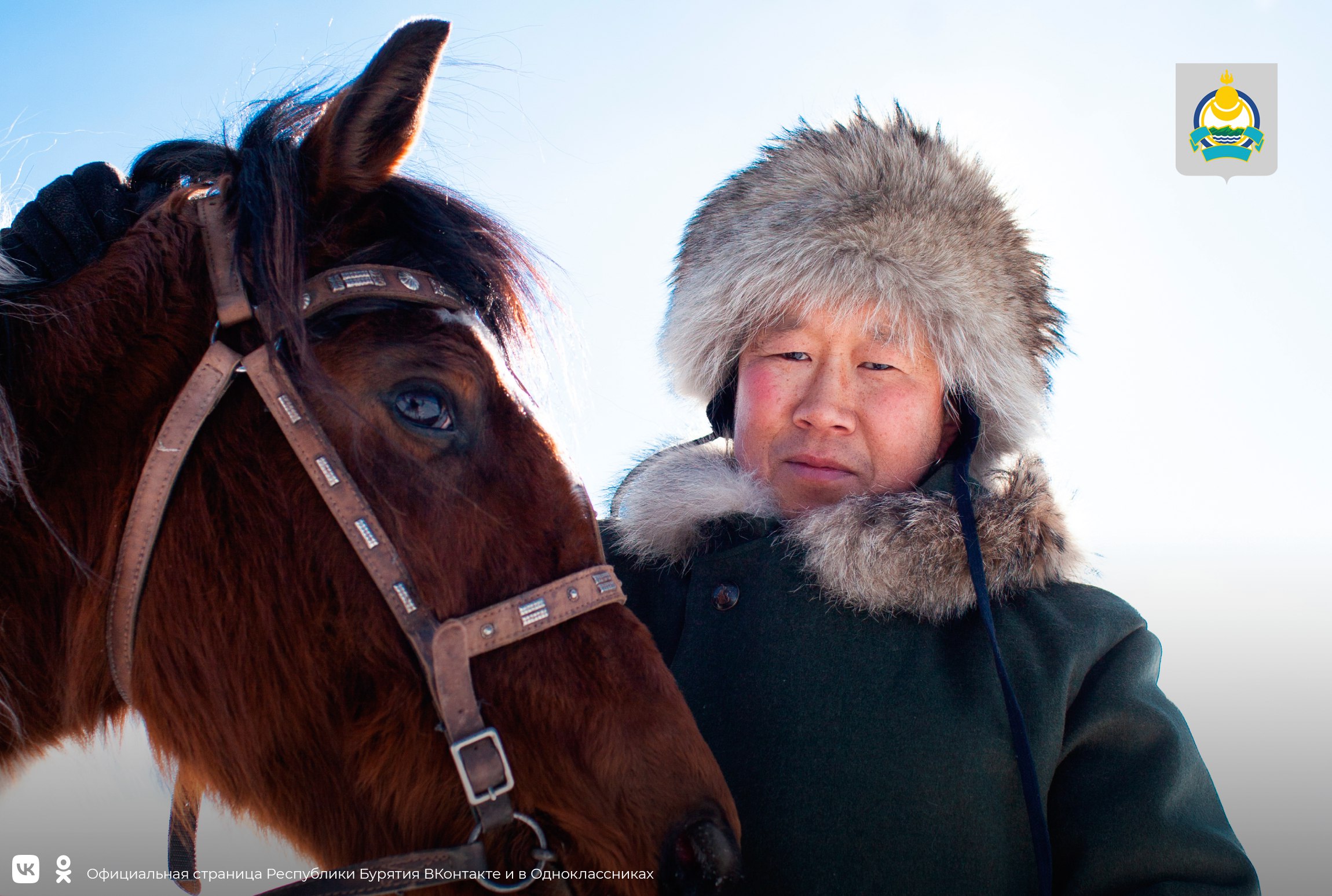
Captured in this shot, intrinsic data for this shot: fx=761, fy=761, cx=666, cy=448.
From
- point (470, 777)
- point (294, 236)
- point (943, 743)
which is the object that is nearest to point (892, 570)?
point (943, 743)

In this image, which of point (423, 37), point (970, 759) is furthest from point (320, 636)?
point (970, 759)

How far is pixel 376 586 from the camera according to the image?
116 centimetres

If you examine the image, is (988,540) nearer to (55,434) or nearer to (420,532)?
(420,532)

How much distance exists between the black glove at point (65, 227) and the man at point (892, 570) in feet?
4.22

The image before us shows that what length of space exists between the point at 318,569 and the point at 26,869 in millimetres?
995

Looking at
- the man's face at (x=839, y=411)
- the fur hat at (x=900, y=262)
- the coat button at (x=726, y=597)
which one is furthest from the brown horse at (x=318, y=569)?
the fur hat at (x=900, y=262)

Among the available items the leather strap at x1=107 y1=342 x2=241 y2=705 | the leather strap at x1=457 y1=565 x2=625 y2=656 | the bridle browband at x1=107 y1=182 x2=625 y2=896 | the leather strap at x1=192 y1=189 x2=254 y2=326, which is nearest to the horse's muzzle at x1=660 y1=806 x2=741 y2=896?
the bridle browband at x1=107 y1=182 x2=625 y2=896

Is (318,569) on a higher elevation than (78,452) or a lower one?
lower

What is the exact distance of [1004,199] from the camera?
203 centimetres

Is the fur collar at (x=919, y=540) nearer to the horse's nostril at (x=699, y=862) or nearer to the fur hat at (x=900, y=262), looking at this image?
the fur hat at (x=900, y=262)

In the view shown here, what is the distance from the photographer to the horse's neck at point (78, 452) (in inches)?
44.4

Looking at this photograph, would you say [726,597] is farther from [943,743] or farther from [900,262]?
[900,262]

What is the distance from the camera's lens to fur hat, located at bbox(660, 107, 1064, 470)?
1.88 m

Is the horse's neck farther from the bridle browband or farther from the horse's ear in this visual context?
the horse's ear
